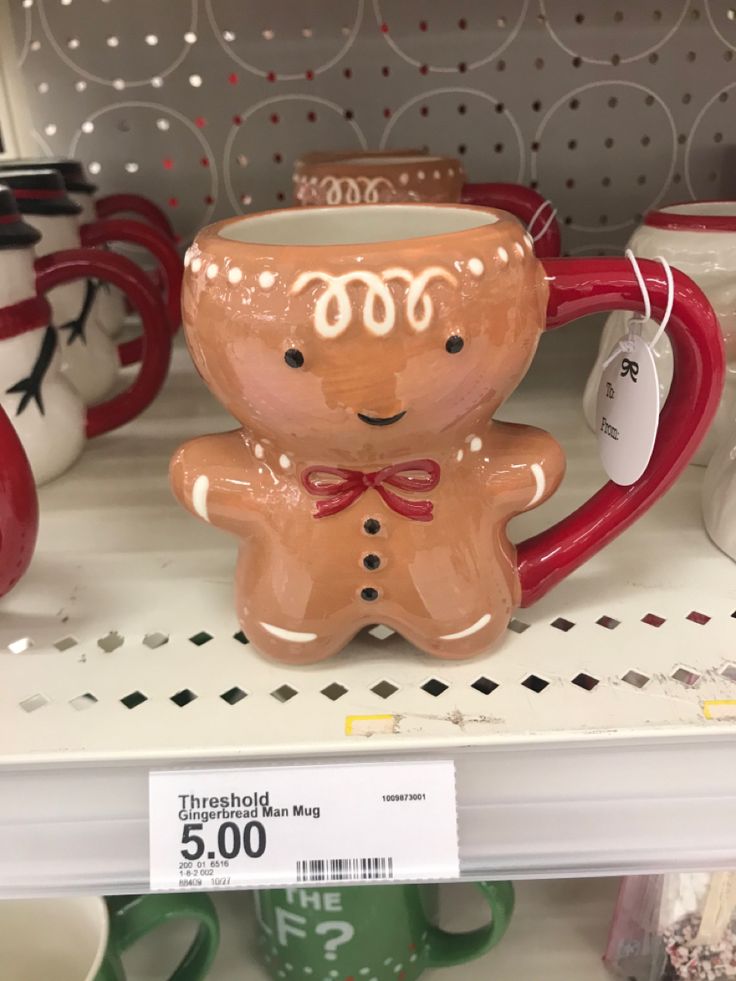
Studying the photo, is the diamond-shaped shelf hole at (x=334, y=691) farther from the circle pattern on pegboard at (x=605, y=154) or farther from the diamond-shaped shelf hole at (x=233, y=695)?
the circle pattern on pegboard at (x=605, y=154)

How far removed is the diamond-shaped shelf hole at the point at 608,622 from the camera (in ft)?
1.48

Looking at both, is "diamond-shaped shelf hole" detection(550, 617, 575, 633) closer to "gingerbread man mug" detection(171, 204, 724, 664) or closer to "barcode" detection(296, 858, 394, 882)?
"gingerbread man mug" detection(171, 204, 724, 664)

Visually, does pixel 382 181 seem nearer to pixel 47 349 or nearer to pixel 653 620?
pixel 47 349

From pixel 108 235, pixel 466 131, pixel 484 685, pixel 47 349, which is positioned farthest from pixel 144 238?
pixel 484 685

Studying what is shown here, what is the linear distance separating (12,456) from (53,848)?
7.0 inches

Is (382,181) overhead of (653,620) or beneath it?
overhead

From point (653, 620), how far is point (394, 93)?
623 millimetres

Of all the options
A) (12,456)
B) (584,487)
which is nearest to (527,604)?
(584,487)

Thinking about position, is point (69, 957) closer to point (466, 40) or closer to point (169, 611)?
point (169, 611)

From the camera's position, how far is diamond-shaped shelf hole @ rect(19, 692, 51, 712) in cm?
40

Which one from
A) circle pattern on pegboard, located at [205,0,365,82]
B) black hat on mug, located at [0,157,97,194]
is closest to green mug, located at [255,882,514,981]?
black hat on mug, located at [0,157,97,194]

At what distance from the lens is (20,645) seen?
449 mm

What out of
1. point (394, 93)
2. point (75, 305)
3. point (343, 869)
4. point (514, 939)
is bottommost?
point (514, 939)

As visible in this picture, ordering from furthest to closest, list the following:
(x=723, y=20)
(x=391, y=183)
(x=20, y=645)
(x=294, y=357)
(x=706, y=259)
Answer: (x=723, y=20), (x=391, y=183), (x=706, y=259), (x=20, y=645), (x=294, y=357)
